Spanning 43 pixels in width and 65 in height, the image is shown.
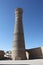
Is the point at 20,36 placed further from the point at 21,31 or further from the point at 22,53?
the point at 22,53

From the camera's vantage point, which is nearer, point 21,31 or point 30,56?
point 21,31

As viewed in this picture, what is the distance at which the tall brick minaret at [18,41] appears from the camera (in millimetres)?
32094

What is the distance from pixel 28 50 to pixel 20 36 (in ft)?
18.3

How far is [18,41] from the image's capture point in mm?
32094

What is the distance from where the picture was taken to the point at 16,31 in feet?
108

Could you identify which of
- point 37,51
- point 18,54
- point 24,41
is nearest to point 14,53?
point 18,54

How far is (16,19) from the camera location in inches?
1324

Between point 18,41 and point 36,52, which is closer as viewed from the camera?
point 18,41

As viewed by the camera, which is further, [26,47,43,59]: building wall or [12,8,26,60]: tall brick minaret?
[26,47,43,59]: building wall

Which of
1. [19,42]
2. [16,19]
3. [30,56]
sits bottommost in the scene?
[30,56]

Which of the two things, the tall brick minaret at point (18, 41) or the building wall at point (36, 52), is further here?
the building wall at point (36, 52)

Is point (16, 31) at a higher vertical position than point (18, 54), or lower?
higher

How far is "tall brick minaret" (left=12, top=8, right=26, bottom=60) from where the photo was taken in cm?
3209

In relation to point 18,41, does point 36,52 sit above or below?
below
